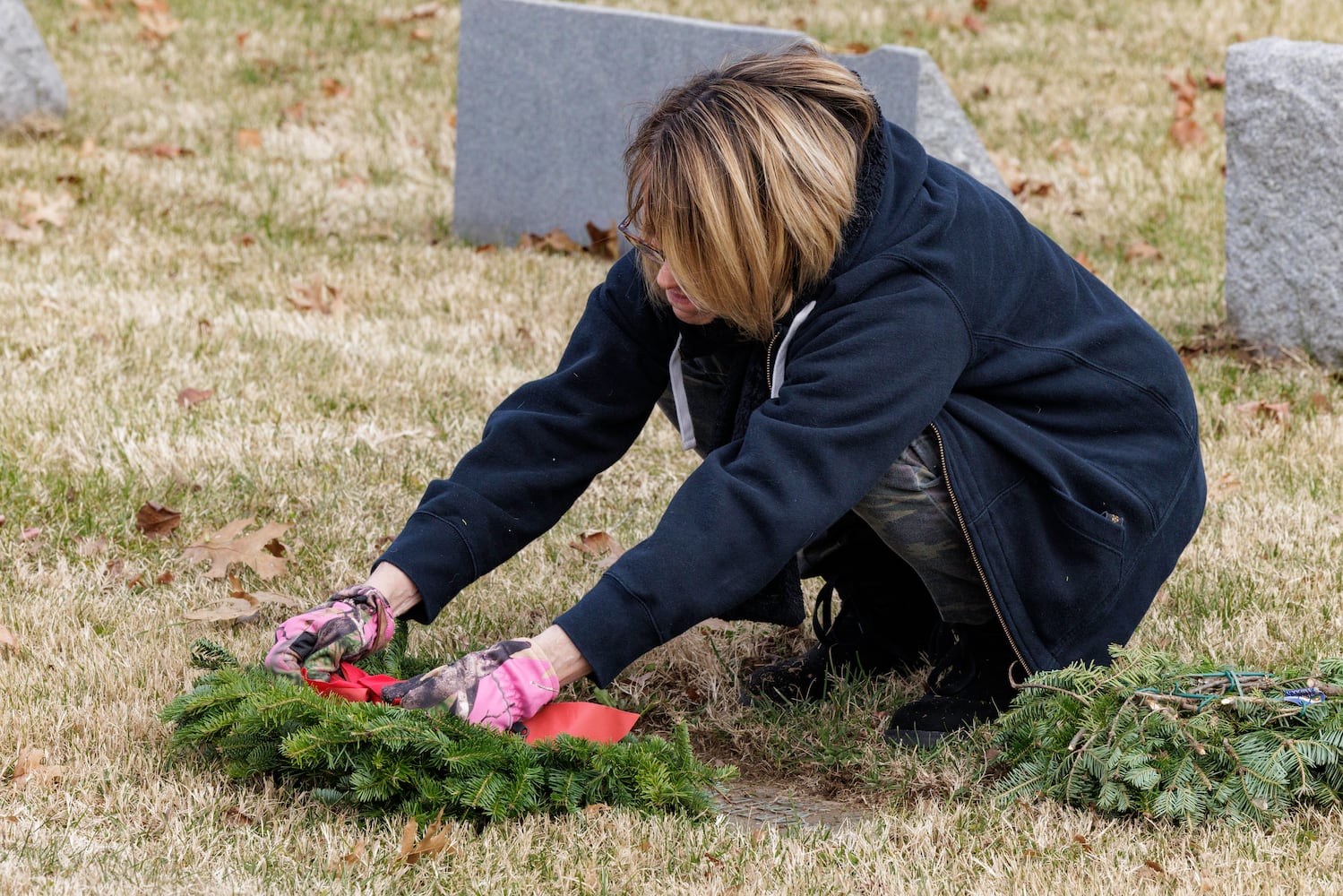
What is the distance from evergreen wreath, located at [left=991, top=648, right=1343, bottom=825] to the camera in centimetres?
227

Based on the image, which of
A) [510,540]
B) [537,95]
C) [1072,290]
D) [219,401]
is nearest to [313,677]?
[510,540]

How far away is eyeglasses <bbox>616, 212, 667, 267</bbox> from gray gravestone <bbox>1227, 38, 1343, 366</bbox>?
3.12 meters

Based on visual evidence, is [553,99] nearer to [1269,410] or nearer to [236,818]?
[1269,410]

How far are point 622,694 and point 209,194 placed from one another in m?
4.41

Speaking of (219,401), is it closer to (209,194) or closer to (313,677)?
(313,677)

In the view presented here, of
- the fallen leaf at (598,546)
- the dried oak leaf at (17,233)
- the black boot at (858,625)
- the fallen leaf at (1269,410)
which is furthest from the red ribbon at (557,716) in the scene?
the dried oak leaf at (17,233)

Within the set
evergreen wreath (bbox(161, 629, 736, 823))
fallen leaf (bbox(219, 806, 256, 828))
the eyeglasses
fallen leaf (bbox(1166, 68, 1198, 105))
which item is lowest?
fallen leaf (bbox(219, 806, 256, 828))

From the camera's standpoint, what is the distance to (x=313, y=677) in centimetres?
238

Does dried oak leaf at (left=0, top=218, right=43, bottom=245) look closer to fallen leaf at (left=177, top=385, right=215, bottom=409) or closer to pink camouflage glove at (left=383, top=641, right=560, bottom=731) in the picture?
fallen leaf at (left=177, top=385, right=215, bottom=409)

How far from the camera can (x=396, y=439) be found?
4.08 m

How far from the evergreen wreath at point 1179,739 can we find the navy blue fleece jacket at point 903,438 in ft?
0.39

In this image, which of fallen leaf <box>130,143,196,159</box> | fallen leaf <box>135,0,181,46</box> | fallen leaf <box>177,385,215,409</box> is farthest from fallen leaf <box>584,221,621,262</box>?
fallen leaf <box>135,0,181,46</box>

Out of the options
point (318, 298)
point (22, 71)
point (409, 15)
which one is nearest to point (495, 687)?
point (318, 298)

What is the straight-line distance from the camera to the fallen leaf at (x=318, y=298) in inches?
202
